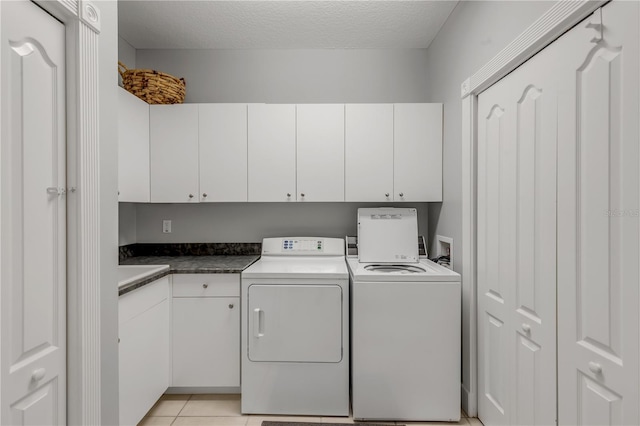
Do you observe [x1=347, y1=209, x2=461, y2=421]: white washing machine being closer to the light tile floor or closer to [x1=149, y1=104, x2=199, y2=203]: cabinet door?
the light tile floor

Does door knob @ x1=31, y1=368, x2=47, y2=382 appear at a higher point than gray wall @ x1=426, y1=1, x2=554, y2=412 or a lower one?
lower

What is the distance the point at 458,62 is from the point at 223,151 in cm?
178

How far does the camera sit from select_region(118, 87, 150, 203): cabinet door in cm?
224

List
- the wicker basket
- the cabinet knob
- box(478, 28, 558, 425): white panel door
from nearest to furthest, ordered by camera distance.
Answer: the cabinet knob
box(478, 28, 558, 425): white panel door
the wicker basket

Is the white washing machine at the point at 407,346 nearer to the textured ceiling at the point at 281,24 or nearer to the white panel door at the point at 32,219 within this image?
the white panel door at the point at 32,219

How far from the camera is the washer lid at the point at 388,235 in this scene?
2.69 metres

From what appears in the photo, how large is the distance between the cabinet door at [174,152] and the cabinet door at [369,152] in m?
1.18

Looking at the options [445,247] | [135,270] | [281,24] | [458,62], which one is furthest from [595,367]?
[281,24]

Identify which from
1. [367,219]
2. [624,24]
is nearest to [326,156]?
[367,219]

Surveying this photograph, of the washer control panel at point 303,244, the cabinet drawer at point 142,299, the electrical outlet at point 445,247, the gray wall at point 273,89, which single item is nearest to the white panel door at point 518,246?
the electrical outlet at point 445,247

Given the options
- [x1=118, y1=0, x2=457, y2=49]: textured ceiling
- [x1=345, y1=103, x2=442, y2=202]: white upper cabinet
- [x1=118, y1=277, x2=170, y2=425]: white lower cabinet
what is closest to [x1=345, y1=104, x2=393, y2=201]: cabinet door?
[x1=345, y1=103, x2=442, y2=202]: white upper cabinet

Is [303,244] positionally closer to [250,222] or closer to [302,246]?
[302,246]

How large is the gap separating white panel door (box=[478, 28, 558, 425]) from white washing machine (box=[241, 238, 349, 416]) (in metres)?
0.85

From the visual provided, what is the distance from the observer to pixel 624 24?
3.48 ft
